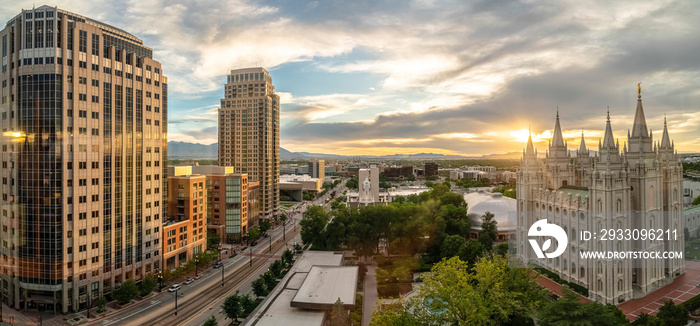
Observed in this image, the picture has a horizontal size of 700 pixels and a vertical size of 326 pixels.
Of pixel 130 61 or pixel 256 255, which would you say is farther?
pixel 256 255

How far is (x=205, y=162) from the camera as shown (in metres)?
66.2

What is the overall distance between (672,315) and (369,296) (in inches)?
A: 955

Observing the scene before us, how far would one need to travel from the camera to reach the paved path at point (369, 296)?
33188 mm

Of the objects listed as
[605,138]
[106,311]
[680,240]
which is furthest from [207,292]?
[680,240]

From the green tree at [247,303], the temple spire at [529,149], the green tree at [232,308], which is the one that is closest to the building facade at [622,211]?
the temple spire at [529,149]

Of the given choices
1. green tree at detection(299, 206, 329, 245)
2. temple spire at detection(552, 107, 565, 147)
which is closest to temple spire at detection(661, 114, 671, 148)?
temple spire at detection(552, 107, 565, 147)

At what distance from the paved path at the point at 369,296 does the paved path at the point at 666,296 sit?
21.5m

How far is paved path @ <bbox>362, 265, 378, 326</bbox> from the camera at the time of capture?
109ft

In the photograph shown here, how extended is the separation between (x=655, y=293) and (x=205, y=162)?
6496 cm

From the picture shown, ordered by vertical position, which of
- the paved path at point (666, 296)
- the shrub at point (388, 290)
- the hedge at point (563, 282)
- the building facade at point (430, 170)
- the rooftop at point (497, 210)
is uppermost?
the building facade at point (430, 170)

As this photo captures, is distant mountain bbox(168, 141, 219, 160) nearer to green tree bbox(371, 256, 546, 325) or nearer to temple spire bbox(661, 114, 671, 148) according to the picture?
green tree bbox(371, 256, 546, 325)

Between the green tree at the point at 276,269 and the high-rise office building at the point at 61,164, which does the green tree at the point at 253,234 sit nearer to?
the green tree at the point at 276,269

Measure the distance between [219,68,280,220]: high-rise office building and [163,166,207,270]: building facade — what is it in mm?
22406

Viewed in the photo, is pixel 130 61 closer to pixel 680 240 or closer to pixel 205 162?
pixel 205 162
